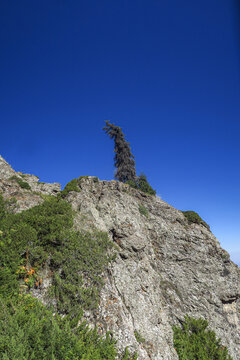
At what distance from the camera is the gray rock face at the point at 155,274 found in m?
10.8

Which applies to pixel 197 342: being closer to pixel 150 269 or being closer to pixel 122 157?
pixel 150 269

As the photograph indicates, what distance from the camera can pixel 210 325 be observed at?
15.4 meters

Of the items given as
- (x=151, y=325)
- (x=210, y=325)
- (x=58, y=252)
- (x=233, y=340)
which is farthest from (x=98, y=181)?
(x=233, y=340)

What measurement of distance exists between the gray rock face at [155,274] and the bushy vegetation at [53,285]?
113 centimetres

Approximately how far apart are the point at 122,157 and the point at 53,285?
962 inches

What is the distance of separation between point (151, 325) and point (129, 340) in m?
3.31

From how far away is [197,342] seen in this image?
13422 millimetres

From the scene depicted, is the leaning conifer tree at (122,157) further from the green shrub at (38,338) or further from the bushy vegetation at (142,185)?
the green shrub at (38,338)

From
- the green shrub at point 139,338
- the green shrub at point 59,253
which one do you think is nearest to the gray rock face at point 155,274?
the green shrub at point 139,338

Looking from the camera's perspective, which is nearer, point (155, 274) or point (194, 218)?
point (155, 274)

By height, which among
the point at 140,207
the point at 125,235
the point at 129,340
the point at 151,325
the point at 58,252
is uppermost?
the point at 140,207

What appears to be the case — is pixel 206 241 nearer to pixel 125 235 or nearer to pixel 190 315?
pixel 190 315

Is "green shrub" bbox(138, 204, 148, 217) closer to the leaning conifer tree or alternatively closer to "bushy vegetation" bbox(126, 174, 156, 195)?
"bushy vegetation" bbox(126, 174, 156, 195)

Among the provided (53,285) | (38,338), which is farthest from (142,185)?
(38,338)
